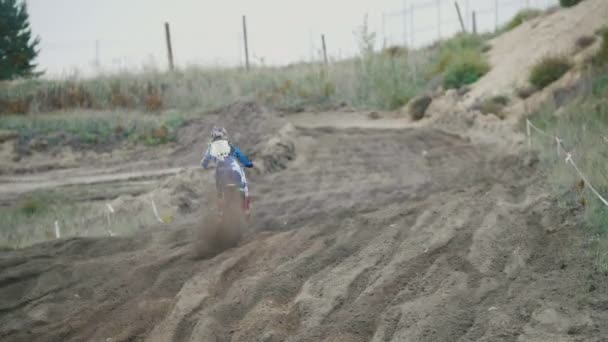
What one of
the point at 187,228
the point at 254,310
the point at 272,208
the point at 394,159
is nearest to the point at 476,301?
the point at 254,310

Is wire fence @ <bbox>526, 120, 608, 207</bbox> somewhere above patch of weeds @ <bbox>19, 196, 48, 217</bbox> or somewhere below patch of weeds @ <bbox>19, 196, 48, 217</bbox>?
above

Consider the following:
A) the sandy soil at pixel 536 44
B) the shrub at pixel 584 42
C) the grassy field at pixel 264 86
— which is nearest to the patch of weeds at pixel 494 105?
the sandy soil at pixel 536 44

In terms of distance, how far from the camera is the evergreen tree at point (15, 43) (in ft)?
140

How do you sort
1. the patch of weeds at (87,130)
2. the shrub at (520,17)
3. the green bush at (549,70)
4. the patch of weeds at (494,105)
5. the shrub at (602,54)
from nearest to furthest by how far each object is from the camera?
the shrub at (602,54), the patch of weeds at (494,105), the green bush at (549,70), the patch of weeds at (87,130), the shrub at (520,17)

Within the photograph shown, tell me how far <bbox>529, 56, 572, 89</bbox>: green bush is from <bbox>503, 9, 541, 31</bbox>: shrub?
1123 centimetres

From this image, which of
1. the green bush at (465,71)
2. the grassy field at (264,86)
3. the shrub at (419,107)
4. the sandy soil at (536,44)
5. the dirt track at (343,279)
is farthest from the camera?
the grassy field at (264,86)

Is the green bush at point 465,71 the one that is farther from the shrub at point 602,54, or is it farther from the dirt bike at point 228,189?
the dirt bike at point 228,189

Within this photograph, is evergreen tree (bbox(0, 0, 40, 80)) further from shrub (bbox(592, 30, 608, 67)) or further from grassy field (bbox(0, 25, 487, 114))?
shrub (bbox(592, 30, 608, 67))

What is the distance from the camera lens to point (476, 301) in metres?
6.97

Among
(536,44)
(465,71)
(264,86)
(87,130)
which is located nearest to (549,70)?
(536,44)

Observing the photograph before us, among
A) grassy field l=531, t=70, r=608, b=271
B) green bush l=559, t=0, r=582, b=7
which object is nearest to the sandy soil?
green bush l=559, t=0, r=582, b=7

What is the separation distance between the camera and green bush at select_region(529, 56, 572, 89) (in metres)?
24.7

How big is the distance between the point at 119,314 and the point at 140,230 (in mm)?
6046

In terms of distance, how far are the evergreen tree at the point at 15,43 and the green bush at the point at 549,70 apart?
92.3 feet
